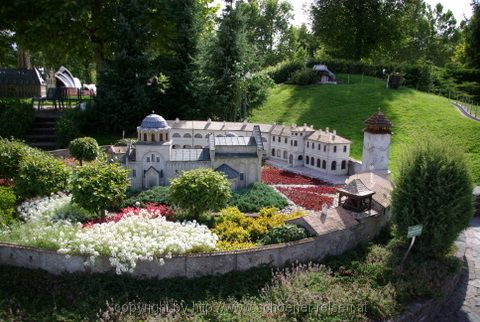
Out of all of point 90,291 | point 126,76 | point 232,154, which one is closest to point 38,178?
point 90,291

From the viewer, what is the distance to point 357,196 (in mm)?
16719

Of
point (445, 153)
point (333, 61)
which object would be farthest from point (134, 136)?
point (333, 61)

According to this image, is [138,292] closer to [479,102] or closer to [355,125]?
[355,125]

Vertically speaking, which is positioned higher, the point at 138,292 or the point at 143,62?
the point at 143,62

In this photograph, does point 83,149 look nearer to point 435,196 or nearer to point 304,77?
point 435,196

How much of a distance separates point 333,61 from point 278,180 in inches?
1316

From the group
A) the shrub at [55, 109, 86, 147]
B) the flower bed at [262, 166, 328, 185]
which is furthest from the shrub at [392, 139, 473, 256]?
the shrub at [55, 109, 86, 147]

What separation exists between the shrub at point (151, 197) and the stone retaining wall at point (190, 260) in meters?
6.31

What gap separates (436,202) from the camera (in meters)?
14.7

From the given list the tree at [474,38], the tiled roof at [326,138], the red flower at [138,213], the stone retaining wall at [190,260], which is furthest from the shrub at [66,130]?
the tree at [474,38]

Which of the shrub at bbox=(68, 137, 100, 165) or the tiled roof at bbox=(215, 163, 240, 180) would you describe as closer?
the tiled roof at bbox=(215, 163, 240, 180)

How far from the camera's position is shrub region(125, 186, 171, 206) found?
65.1 ft

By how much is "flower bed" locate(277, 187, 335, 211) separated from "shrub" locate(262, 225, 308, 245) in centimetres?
528

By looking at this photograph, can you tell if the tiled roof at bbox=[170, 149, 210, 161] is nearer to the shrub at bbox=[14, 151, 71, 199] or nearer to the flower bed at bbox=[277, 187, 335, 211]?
the flower bed at bbox=[277, 187, 335, 211]
